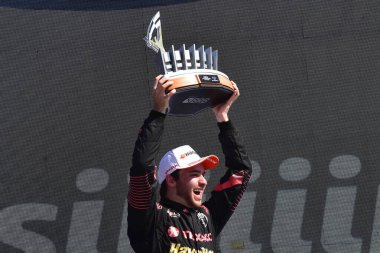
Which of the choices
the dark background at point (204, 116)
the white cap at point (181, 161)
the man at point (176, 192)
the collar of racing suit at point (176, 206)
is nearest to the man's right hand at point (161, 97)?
the man at point (176, 192)

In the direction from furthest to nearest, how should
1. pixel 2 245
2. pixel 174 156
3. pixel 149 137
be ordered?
pixel 2 245 → pixel 174 156 → pixel 149 137

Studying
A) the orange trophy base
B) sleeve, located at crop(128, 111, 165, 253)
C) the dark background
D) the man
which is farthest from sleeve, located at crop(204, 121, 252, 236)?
the dark background

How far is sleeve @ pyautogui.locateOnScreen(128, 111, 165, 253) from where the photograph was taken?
6.86 feet

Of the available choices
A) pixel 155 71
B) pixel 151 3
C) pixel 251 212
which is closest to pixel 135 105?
pixel 155 71

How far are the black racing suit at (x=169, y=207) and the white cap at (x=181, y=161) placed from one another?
0.35 feet

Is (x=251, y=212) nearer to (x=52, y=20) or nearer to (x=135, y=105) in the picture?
(x=135, y=105)

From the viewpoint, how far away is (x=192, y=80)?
7.48ft

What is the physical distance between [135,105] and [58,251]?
3.61 feet

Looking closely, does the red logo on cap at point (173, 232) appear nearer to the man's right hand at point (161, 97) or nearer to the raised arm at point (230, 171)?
the raised arm at point (230, 171)

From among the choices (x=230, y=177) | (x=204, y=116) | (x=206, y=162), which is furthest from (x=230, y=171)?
(x=204, y=116)

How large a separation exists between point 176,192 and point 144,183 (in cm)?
27

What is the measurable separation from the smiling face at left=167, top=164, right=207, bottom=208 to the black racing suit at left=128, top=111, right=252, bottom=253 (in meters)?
0.03

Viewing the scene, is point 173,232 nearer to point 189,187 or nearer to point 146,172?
point 189,187

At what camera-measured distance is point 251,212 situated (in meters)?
4.44
